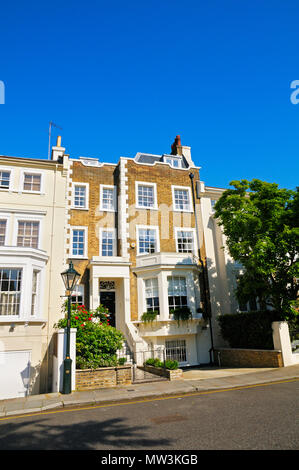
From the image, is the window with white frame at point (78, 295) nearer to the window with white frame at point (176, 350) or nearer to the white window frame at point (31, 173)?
the window with white frame at point (176, 350)

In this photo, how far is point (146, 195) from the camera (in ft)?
75.3

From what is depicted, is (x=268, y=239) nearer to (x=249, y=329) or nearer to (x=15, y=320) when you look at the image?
(x=249, y=329)

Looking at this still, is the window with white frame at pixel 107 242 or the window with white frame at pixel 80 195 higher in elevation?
the window with white frame at pixel 80 195

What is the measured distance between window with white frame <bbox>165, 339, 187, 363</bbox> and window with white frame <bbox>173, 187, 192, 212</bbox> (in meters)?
9.48

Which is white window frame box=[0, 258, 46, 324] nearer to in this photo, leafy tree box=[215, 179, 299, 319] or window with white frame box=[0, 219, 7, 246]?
window with white frame box=[0, 219, 7, 246]

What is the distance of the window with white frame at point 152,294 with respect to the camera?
19.8 metres

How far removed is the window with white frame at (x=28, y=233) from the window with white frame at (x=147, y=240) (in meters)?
6.73

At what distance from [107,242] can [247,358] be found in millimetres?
11236

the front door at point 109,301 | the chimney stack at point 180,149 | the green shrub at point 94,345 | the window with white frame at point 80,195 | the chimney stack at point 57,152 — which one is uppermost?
the chimney stack at point 180,149

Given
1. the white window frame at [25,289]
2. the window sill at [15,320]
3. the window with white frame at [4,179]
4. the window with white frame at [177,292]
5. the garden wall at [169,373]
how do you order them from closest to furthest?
1. the garden wall at [169,373]
2. the window sill at [15,320]
3. the white window frame at [25,289]
4. the window with white frame at [4,179]
5. the window with white frame at [177,292]

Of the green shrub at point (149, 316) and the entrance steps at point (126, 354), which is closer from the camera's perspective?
the entrance steps at point (126, 354)

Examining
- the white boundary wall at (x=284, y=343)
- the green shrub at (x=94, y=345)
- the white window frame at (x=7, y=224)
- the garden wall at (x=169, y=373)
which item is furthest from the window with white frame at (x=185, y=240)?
the white window frame at (x=7, y=224)

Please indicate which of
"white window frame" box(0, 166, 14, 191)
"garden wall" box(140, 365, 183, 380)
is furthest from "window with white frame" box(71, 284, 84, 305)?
"white window frame" box(0, 166, 14, 191)

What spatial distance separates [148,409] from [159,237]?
1393 centimetres
